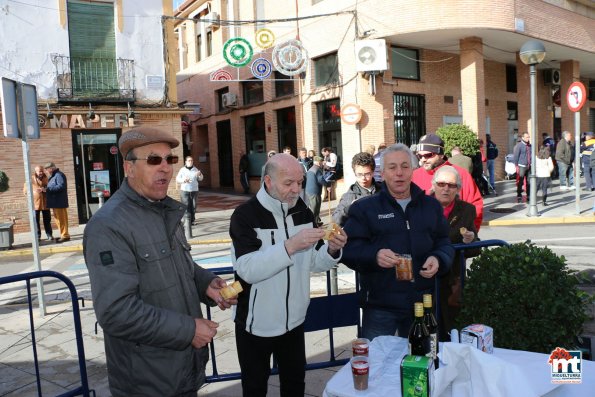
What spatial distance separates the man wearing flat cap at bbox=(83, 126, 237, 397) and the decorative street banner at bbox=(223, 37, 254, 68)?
16269 millimetres

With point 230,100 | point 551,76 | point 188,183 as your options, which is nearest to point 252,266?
point 188,183

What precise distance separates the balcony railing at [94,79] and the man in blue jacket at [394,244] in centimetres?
1409

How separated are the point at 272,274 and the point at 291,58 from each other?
56.1ft

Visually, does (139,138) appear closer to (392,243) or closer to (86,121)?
(392,243)

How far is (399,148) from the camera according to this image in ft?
11.8

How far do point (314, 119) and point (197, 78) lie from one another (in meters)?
11.1

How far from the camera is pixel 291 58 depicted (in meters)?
19.0

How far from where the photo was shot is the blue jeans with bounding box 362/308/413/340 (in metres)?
3.41

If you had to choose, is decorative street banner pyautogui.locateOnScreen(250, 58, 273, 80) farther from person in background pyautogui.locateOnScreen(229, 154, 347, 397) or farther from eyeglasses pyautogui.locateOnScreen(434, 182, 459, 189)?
person in background pyautogui.locateOnScreen(229, 154, 347, 397)

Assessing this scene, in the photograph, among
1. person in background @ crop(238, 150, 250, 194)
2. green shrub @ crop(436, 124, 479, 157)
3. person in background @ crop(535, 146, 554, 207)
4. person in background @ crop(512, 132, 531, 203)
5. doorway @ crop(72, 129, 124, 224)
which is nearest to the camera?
person in background @ crop(535, 146, 554, 207)

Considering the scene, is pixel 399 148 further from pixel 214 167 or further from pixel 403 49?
pixel 214 167

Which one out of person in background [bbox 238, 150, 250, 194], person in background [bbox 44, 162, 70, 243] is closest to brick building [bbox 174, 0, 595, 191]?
person in background [bbox 238, 150, 250, 194]

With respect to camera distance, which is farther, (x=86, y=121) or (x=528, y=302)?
(x=86, y=121)

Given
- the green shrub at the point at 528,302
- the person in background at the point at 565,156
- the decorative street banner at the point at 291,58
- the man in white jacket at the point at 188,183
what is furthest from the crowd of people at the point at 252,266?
the decorative street banner at the point at 291,58
